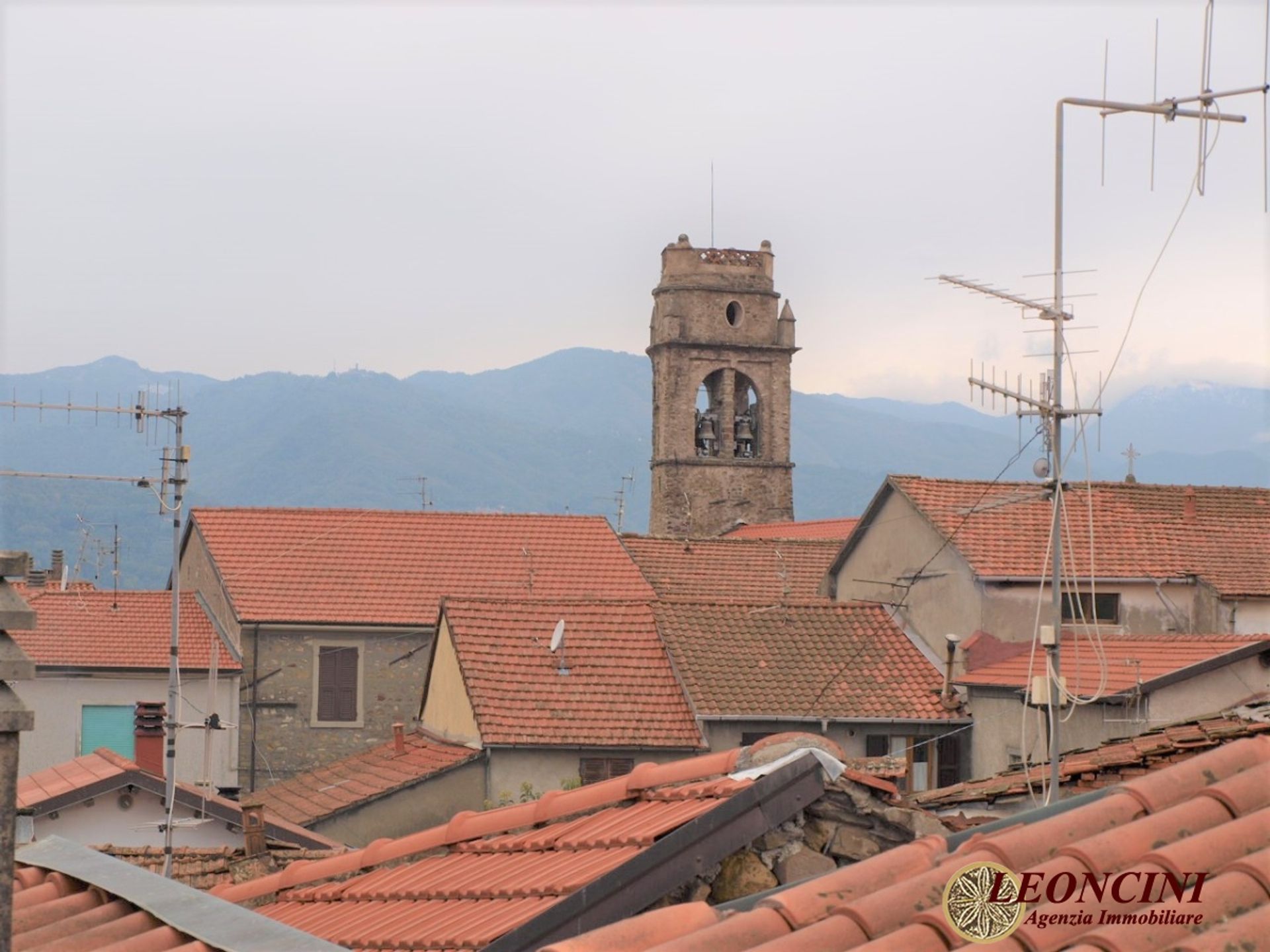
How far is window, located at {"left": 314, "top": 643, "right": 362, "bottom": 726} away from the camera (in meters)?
30.5

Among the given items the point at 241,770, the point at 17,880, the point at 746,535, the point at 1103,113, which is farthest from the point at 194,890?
the point at 746,535

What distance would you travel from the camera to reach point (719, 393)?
55625 millimetres

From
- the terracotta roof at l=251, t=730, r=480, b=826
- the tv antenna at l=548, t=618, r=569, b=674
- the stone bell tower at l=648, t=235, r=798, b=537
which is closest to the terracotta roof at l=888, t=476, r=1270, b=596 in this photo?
the tv antenna at l=548, t=618, r=569, b=674

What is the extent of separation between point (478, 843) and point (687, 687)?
14.8 metres

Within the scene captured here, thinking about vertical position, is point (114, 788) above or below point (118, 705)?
above

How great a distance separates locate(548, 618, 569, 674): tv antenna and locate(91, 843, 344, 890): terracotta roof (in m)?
8.60

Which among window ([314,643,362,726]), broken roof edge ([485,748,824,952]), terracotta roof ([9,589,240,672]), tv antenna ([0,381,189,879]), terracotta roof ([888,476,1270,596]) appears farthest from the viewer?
window ([314,643,362,726])

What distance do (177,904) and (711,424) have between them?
49.2 m

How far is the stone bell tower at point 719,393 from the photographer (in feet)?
178

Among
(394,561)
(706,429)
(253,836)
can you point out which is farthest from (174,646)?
(706,429)

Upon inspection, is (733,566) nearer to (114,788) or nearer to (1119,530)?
(1119,530)

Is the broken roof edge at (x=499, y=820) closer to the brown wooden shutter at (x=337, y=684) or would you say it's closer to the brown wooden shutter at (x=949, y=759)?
the brown wooden shutter at (x=949, y=759)

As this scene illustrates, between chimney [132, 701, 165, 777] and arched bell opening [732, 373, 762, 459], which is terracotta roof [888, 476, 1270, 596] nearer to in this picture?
chimney [132, 701, 165, 777]

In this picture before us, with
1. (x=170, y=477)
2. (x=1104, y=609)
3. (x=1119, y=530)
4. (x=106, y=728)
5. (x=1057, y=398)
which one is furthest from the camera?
(x=106, y=728)
